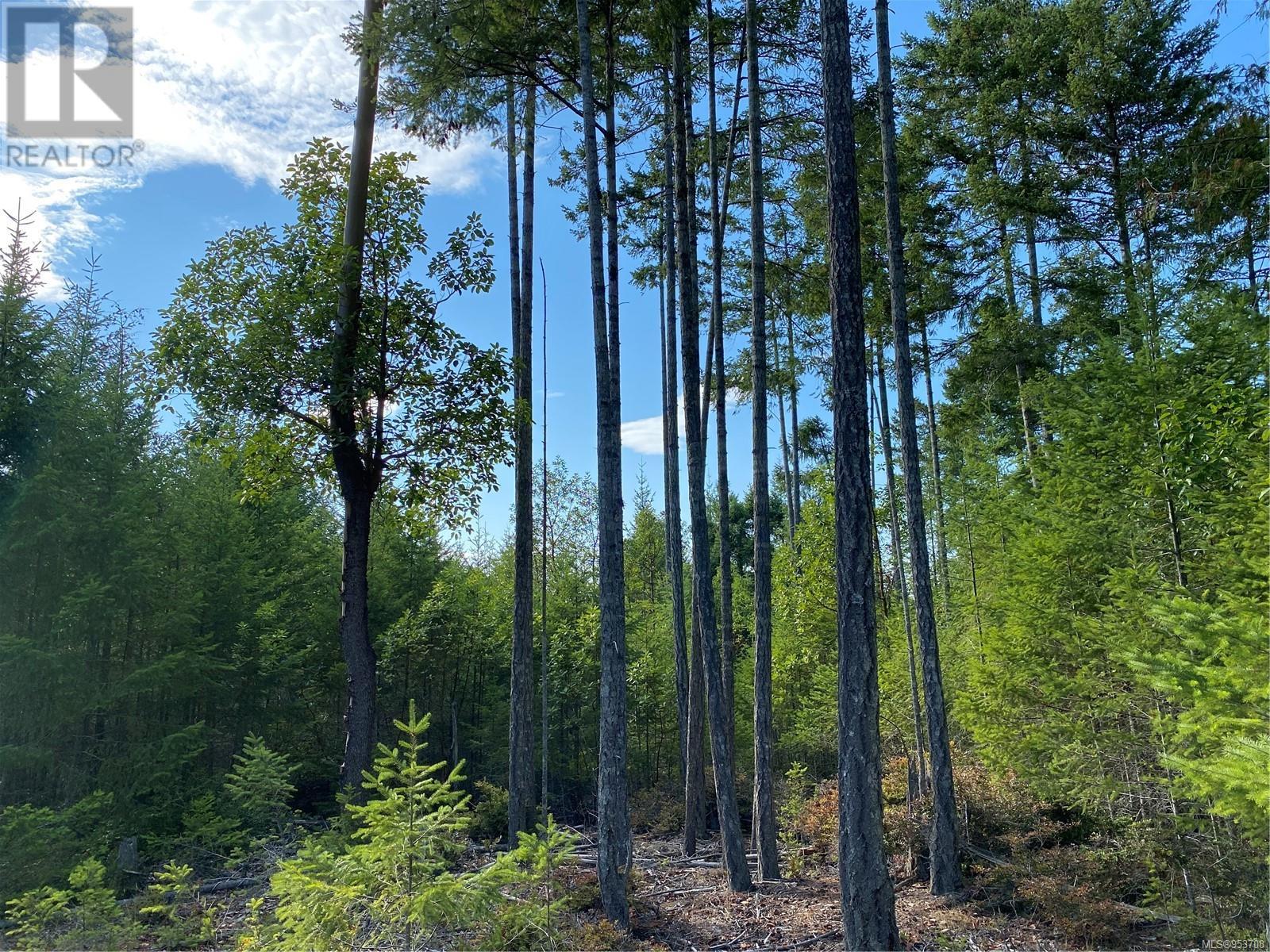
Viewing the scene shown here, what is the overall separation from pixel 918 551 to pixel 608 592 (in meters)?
3.76

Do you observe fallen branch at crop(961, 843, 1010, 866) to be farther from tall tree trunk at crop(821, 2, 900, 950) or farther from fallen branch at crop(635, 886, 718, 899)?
tall tree trunk at crop(821, 2, 900, 950)

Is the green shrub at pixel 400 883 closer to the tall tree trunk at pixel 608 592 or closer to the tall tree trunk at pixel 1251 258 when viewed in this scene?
the tall tree trunk at pixel 608 592

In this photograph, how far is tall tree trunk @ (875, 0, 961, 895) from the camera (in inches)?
312

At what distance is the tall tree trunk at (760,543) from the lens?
8.58 metres

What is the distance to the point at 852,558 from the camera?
5.09 metres

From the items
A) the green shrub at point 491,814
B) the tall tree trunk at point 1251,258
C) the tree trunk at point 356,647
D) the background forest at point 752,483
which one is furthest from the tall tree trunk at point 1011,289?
the green shrub at point 491,814

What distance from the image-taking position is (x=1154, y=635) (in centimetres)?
638

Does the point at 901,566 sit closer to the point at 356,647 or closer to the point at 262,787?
the point at 356,647

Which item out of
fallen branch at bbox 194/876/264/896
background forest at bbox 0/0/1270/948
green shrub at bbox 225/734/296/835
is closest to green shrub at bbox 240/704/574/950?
background forest at bbox 0/0/1270/948

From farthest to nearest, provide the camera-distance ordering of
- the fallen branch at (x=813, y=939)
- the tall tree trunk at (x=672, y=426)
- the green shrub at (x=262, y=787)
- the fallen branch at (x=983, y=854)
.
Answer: the tall tree trunk at (x=672, y=426)
the fallen branch at (x=983, y=854)
the green shrub at (x=262, y=787)
the fallen branch at (x=813, y=939)

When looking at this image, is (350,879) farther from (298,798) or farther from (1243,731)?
(298,798)

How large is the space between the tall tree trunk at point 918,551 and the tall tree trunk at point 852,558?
323 cm

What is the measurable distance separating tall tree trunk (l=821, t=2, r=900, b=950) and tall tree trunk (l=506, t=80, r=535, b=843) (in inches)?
189

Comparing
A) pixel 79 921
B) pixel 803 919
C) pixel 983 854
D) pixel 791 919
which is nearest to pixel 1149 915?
pixel 983 854
